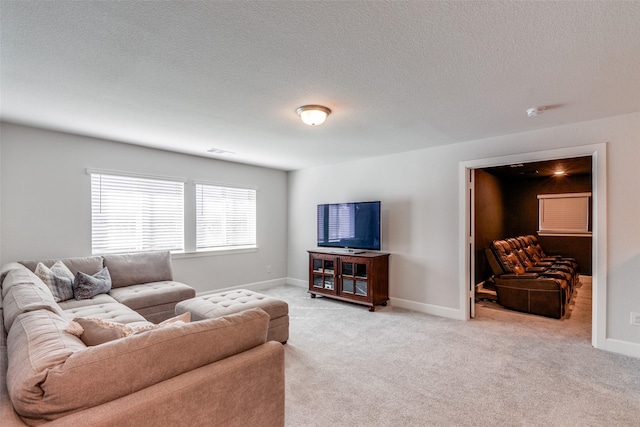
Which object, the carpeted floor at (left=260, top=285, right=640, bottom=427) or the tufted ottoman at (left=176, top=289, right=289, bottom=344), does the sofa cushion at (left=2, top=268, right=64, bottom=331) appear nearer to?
the tufted ottoman at (left=176, top=289, right=289, bottom=344)

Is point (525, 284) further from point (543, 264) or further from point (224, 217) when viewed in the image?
point (224, 217)

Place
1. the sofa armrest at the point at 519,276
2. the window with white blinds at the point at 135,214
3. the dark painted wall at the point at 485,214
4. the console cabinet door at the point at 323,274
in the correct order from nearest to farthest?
the window with white blinds at the point at 135,214
the sofa armrest at the point at 519,276
the console cabinet door at the point at 323,274
the dark painted wall at the point at 485,214

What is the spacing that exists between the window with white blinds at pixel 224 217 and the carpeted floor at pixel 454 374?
7.03 feet

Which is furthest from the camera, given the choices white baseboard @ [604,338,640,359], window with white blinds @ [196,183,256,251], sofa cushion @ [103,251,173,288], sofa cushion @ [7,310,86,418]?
window with white blinds @ [196,183,256,251]

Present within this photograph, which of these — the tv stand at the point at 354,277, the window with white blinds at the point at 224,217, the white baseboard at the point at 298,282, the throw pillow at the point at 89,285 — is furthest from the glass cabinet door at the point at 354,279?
the throw pillow at the point at 89,285

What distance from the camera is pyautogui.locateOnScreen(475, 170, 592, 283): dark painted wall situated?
6.06 meters

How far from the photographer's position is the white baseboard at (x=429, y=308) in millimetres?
4023

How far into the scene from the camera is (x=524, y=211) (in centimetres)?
720

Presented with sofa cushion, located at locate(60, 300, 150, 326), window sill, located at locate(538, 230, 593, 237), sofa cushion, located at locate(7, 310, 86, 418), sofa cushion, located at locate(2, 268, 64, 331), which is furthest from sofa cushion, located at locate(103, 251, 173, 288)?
window sill, located at locate(538, 230, 593, 237)

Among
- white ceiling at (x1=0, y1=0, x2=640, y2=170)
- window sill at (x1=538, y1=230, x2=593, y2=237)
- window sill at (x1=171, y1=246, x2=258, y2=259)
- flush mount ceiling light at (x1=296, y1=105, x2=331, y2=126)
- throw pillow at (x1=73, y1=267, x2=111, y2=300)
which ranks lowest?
throw pillow at (x1=73, y1=267, x2=111, y2=300)

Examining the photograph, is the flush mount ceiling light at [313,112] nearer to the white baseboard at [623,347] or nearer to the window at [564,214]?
the white baseboard at [623,347]

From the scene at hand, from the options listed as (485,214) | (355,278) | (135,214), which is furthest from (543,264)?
(135,214)

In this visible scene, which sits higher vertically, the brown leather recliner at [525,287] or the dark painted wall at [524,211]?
the dark painted wall at [524,211]

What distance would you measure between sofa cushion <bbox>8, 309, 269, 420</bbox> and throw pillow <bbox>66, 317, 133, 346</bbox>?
7cm
